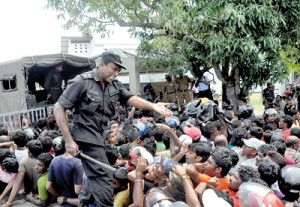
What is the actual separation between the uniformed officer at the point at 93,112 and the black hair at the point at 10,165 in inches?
70.4

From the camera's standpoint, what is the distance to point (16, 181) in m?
4.41

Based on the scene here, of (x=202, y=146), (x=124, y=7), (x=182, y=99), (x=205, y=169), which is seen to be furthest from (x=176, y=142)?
(x=182, y=99)

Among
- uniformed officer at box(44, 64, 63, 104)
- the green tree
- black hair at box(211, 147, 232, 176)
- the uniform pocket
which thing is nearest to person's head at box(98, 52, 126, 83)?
the uniform pocket

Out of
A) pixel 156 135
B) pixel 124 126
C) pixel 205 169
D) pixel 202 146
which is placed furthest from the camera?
pixel 124 126

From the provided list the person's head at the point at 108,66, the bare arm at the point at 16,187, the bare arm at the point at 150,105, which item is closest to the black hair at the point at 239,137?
the bare arm at the point at 150,105

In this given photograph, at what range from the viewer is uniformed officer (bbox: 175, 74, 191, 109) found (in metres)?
12.2

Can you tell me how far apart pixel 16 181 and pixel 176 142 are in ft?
6.82

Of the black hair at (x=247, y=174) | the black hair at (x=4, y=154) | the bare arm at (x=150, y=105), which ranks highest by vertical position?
the bare arm at (x=150, y=105)

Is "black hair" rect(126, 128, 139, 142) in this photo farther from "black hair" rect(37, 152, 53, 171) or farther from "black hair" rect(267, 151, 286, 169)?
"black hair" rect(267, 151, 286, 169)

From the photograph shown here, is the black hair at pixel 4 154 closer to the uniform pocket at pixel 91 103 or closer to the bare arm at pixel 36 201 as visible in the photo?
the bare arm at pixel 36 201

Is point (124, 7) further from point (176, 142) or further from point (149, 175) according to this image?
point (149, 175)

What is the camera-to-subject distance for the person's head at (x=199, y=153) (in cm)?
365

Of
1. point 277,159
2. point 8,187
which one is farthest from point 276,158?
point 8,187

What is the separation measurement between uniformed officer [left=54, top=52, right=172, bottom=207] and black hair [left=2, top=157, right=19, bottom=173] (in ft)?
Result: 5.87
